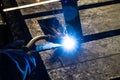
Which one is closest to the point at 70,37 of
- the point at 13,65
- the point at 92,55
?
the point at 92,55

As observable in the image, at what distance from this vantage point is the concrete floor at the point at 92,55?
405 cm

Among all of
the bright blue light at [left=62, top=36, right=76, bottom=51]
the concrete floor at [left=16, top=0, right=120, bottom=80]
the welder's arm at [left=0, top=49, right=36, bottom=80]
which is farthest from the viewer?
the bright blue light at [left=62, top=36, right=76, bottom=51]

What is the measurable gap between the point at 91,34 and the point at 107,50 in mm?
585

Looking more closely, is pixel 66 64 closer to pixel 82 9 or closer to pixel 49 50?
pixel 49 50

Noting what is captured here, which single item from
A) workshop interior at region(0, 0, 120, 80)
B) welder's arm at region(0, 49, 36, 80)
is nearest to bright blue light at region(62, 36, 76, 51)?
workshop interior at region(0, 0, 120, 80)

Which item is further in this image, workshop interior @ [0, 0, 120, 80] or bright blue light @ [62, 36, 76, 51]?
bright blue light @ [62, 36, 76, 51]

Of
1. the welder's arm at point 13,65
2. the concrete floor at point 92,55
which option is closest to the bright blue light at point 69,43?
the concrete floor at point 92,55

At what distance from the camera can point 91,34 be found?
195 inches

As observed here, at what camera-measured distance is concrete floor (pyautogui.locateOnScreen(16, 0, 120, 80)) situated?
405 cm

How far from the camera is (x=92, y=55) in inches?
175

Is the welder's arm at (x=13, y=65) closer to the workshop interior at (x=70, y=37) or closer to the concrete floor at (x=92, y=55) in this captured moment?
the workshop interior at (x=70, y=37)

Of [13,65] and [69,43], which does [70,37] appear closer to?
[69,43]

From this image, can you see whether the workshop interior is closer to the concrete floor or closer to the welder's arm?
the concrete floor

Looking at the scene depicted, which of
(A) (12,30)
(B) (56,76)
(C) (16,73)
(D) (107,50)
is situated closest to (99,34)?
(D) (107,50)
